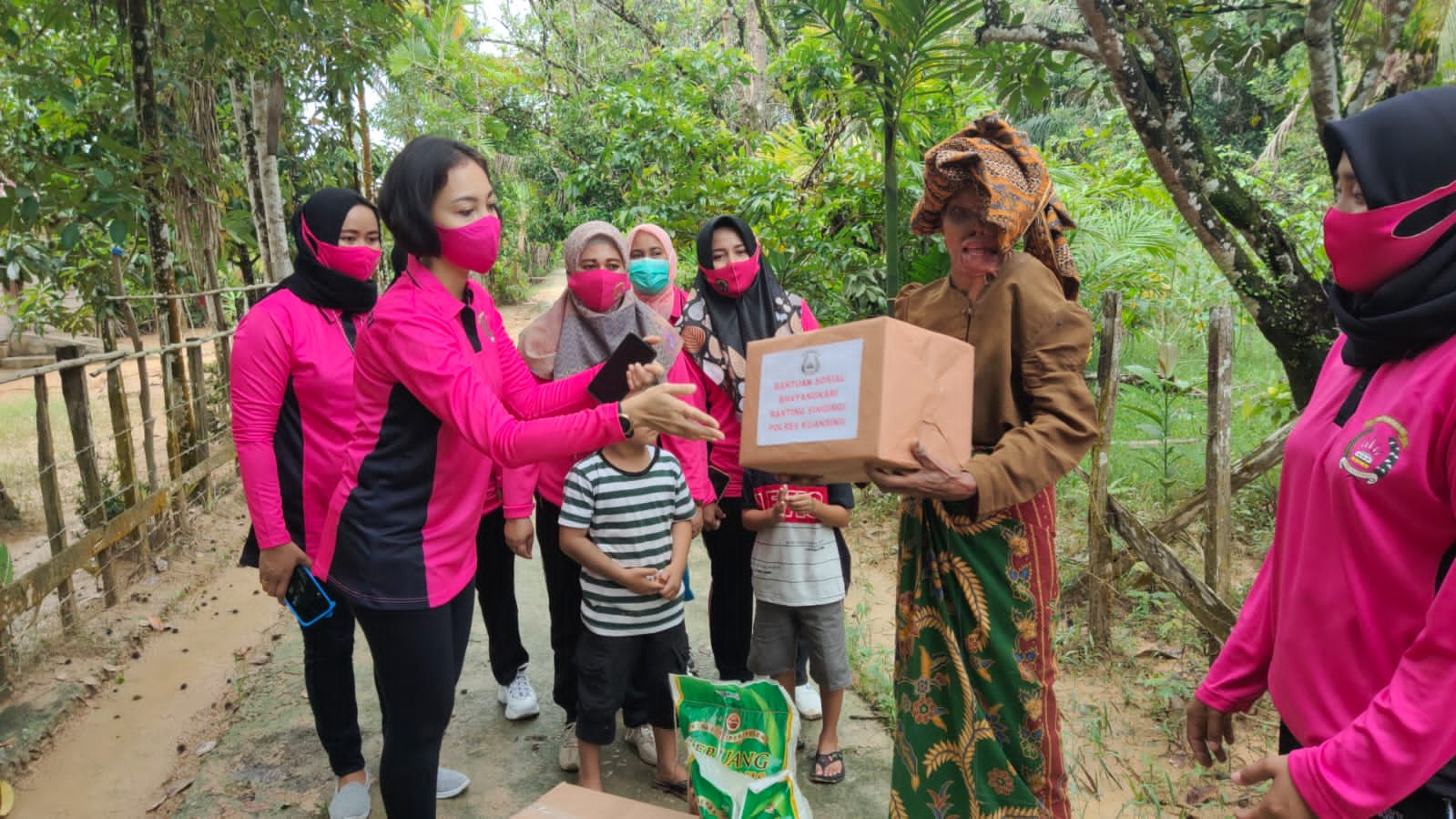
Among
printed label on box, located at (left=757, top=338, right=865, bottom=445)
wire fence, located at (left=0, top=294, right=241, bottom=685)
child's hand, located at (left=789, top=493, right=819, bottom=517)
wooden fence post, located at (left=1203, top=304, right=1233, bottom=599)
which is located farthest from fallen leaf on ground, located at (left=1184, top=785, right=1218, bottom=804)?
wire fence, located at (left=0, top=294, right=241, bottom=685)

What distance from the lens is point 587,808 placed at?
1977 mm

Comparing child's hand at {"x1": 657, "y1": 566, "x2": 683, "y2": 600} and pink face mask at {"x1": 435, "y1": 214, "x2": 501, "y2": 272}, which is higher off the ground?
pink face mask at {"x1": 435, "y1": 214, "x2": 501, "y2": 272}

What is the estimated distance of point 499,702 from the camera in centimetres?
347

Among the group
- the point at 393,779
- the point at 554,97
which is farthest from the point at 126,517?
the point at 554,97

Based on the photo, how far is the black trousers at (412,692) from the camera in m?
2.01

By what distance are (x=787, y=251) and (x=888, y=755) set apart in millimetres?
3369

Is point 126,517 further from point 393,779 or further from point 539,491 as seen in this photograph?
point 393,779

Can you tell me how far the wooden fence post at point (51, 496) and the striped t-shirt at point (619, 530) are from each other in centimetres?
277

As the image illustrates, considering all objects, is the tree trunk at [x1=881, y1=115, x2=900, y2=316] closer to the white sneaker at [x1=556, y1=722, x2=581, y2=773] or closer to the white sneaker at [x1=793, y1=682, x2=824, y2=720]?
the white sneaker at [x1=793, y1=682, x2=824, y2=720]

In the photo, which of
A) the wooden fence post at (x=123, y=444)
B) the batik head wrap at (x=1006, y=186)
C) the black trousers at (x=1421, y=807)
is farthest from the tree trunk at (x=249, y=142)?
the black trousers at (x=1421, y=807)

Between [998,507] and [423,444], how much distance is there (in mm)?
1258

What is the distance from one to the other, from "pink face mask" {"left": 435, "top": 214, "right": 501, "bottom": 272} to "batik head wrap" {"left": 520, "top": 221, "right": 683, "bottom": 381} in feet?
3.07

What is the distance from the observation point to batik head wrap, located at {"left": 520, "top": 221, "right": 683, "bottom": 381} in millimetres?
2984

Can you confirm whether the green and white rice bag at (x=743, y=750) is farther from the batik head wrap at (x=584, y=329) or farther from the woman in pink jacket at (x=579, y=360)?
the batik head wrap at (x=584, y=329)
